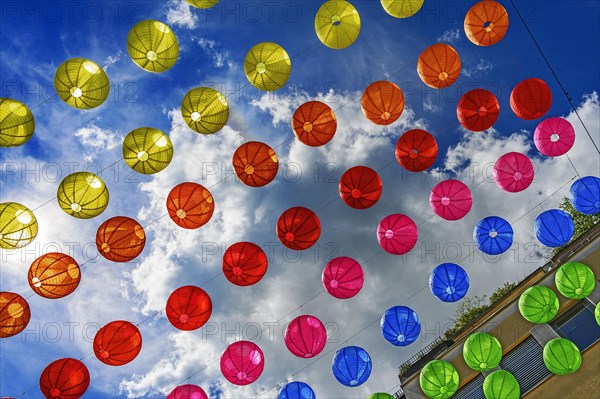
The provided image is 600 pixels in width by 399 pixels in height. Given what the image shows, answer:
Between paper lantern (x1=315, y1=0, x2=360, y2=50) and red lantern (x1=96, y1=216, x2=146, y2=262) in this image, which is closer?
red lantern (x1=96, y1=216, x2=146, y2=262)

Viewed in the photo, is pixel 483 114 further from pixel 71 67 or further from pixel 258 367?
pixel 71 67

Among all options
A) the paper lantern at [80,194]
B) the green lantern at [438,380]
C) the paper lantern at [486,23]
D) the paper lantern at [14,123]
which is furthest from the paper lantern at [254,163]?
the green lantern at [438,380]

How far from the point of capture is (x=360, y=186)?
12258 mm

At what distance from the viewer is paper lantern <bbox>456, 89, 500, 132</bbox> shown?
12719mm

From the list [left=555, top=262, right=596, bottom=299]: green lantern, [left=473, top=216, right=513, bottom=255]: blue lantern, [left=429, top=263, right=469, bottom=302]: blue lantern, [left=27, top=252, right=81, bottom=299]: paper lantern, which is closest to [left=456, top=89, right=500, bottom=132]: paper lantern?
[left=473, top=216, right=513, bottom=255]: blue lantern

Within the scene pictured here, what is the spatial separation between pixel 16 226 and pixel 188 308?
447cm

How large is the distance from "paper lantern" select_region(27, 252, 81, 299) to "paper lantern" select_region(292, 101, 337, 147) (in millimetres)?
→ 6519

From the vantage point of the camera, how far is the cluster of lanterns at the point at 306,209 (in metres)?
11.2

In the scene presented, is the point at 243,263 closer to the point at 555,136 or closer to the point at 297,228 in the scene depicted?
the point at 297,228

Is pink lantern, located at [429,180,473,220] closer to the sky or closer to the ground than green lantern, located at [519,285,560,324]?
closer to the sky

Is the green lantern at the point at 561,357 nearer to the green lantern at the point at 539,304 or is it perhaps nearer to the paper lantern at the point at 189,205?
the green lantern at the point at 539,304

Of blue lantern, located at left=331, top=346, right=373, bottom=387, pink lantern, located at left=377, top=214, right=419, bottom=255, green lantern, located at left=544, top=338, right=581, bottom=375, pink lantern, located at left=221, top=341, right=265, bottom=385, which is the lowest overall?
green lantern, located at left=544, top=338, right=581, bottom=375

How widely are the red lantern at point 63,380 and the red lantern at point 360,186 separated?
790cm

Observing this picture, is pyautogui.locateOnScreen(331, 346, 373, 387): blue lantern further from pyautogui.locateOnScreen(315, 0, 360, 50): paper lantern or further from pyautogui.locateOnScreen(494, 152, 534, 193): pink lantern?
pyautogui.locateOnScreen(315, 0, 360, 50): paper lantern
